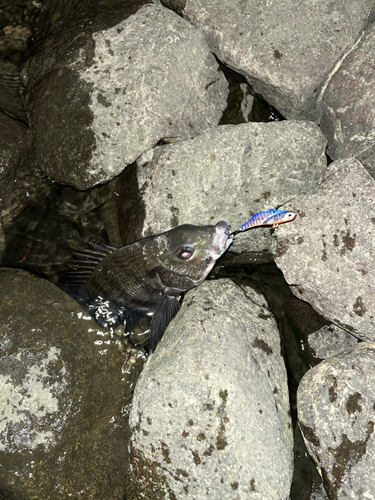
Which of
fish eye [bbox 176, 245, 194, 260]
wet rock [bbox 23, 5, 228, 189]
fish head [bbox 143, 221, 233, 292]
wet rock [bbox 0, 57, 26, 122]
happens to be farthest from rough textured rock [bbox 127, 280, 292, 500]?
wet rock [bbox 0, 57, 26, 122]

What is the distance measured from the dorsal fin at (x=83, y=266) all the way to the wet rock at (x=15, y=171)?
1.07 metres

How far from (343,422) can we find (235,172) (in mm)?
2732

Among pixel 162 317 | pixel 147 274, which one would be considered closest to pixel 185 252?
pixel 147 274

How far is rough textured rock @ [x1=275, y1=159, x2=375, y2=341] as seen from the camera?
4.00 m

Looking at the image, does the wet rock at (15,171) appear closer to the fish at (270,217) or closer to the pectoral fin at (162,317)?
the pectoral fin at (162,317)

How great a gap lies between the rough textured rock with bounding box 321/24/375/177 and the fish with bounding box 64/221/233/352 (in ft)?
5.89

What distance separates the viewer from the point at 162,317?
4.30 m

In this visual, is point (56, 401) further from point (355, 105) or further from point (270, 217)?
point (355, 105)

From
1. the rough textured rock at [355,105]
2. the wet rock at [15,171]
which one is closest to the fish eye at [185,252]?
the rough textured rock at [355,105]

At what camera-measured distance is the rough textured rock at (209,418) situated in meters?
3.71

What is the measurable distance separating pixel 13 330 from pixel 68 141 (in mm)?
2220

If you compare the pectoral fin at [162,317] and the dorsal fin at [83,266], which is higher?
the dorsal fin at [83,266]

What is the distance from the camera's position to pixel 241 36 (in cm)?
463

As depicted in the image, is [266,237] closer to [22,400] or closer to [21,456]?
[22,400]
